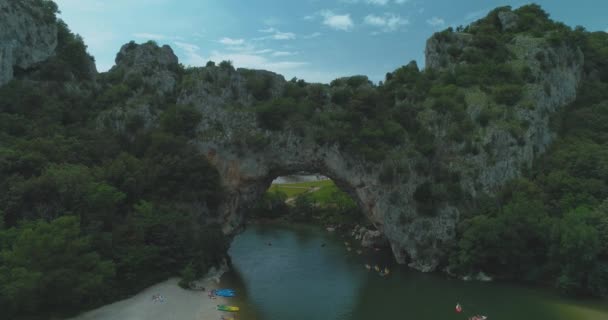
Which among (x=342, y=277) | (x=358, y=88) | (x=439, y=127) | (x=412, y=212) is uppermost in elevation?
(x=358, y=88)

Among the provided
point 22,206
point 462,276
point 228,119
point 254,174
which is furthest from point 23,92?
point 462,276

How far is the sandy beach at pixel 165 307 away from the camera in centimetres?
2869

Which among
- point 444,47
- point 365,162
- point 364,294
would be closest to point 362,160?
point 365,162

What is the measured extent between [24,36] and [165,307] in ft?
129

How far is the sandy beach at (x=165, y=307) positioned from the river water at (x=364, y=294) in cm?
279

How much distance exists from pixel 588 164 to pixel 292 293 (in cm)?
3326

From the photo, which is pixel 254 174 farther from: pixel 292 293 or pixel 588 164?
pixel 588 164

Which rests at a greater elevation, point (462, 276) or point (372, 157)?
point (372, 157)

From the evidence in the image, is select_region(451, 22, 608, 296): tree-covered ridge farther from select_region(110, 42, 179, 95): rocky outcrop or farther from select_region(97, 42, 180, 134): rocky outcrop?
select_region(110, 42, 179, 95): rocky outcrop

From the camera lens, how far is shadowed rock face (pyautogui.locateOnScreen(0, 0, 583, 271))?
45.3m

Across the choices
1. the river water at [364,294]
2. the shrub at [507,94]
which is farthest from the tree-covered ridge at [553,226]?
the shrub at [507,94]

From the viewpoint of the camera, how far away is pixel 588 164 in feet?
140

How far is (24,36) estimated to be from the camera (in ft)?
162

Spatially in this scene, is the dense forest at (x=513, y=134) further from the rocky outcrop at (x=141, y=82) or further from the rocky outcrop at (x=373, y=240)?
the rocky outcrop at (x=141, y=82)
